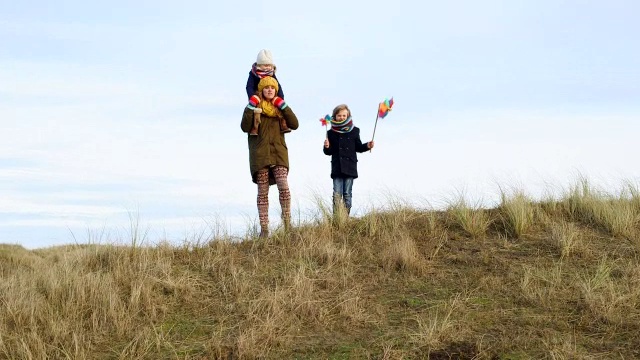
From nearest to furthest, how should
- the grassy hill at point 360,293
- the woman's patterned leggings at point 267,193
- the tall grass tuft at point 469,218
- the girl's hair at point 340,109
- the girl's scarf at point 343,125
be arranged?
the grassy hill at point 360,293 → the tall grass tuft at point 469,218 → the woman's patterned leggings at point 267,193 → the girl's scarf at point 343,125 → the girl's hair at point 340,109

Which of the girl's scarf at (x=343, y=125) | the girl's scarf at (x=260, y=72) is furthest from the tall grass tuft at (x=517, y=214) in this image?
the girl's scarf at (x=260, y=72)

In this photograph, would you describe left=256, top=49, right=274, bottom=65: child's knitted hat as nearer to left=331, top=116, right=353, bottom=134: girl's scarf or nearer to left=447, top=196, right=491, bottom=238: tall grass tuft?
left=331, top=116, right=353, bottom=134: girl's scarf

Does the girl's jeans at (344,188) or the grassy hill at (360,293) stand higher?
the girl's jeans at (344,188)

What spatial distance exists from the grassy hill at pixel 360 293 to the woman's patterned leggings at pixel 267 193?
1.17 feet

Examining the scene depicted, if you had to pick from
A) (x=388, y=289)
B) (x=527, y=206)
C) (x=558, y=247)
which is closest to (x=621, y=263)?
(x=558, y=247)

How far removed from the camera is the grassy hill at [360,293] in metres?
6.23

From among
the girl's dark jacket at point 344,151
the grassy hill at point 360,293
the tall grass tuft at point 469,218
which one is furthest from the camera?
the girl's dark jacket at point 344,151

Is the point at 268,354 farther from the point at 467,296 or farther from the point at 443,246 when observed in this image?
the point at 443,246

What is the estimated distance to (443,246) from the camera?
8664mm

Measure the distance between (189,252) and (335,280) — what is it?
2.33 m

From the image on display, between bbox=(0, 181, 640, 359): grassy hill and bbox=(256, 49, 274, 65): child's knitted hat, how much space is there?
7.86ft

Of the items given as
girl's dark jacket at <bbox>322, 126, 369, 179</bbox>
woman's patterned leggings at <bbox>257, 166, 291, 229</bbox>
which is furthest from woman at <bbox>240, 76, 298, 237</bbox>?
girl's dark jacket at <bbox>322, 126, 369, 179</bbox>

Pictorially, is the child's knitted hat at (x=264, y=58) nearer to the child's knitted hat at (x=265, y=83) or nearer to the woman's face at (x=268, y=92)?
the child's knitted hat at (x=265, y=83)

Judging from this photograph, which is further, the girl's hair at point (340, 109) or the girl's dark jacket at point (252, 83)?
the girl's hair at point (340, 109)
